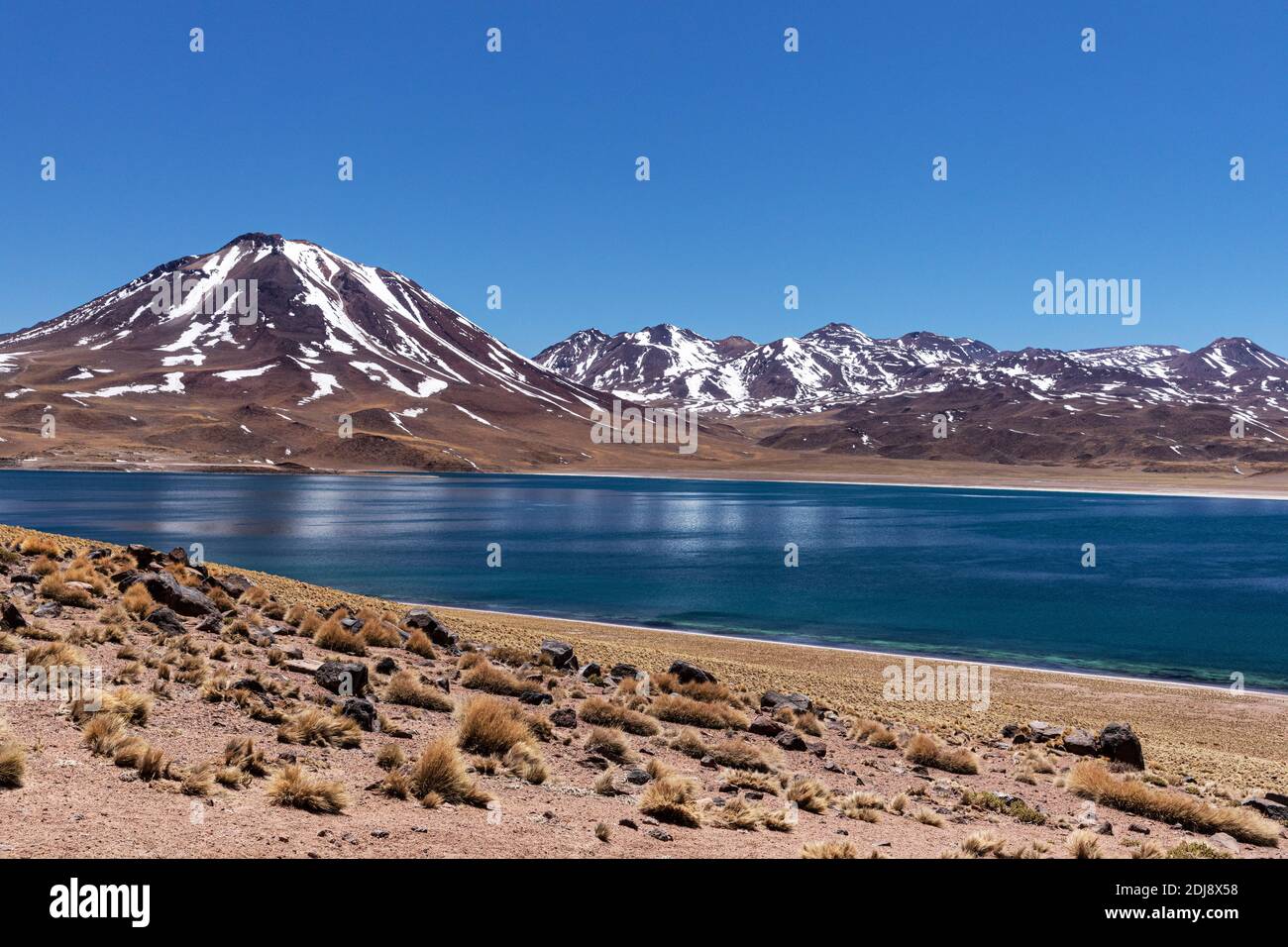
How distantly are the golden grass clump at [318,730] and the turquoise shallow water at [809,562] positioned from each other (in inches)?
999

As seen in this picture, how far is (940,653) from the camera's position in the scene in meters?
32.4

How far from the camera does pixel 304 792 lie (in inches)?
351

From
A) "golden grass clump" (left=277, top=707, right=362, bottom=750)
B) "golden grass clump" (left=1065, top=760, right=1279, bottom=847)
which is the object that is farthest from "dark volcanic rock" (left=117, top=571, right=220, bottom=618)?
"golden grass clump" (left=1065, top=760, right=1279, bottom=847)

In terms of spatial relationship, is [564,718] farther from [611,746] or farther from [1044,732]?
[1044,732]

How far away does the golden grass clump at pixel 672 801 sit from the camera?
10.0m

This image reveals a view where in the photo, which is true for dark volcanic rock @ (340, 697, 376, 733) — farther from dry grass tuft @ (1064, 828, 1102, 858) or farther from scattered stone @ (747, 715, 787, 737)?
dry grass tuft @ (1064, 828, 1102, 858)

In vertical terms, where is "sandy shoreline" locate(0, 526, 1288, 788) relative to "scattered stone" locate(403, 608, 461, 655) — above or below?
below

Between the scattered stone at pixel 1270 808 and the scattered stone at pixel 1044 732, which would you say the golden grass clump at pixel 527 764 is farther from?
the scattered stone at pixel 1044 732

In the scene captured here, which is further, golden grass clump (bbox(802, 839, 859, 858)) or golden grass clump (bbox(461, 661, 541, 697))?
golden grass clump (bbox(461, 661, 541, 697))

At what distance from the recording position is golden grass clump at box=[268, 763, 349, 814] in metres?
8.92

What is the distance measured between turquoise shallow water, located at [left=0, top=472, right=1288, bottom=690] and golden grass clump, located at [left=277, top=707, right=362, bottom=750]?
999 inches

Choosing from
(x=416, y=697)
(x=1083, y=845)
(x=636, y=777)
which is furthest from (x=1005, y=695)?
(x=416, y=697)

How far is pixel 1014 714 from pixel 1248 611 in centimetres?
2913
